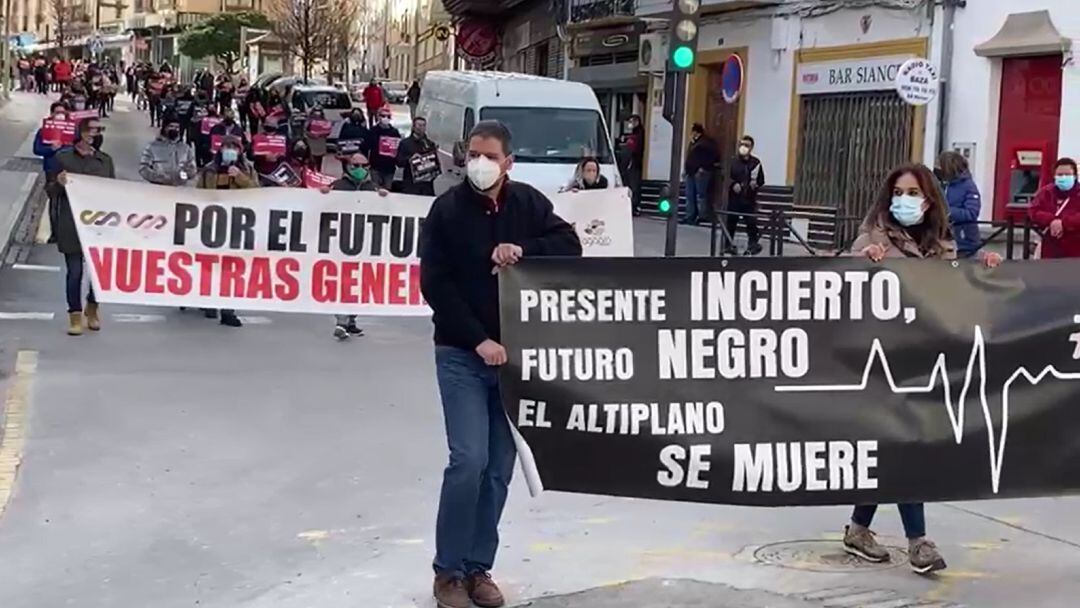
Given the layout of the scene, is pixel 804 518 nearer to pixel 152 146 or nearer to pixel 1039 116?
pixel 152 146

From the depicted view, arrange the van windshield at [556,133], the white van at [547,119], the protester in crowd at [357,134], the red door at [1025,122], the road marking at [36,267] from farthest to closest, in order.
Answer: the protester in crowd at [357,134] < the van windshield at [556,133] < the white van at [547,119] < the red door at [1025,122] < the road marking at [36,267]

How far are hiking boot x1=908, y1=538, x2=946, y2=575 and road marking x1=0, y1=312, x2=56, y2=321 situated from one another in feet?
30.7

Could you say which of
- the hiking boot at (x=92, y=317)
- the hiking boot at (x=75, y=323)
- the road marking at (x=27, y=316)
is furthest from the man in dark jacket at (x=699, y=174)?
the hiking boot at (x=75, y=323)

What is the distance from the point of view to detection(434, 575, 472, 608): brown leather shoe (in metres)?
5.61

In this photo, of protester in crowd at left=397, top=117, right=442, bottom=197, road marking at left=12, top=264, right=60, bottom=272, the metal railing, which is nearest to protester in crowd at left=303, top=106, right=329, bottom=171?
protester in crowd at left=397, top=117, right=442, bottom=197

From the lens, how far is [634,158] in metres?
28.6

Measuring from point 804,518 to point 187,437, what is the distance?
3.61 metres

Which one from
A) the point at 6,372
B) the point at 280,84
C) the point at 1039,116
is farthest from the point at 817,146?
the point at 280,84

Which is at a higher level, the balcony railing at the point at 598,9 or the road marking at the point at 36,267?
the balcony railing at the point at 598,9

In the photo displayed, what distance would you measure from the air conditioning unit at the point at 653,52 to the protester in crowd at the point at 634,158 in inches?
39.6

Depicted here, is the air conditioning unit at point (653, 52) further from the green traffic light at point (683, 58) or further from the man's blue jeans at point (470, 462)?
the man's blue jeans at point (470, 462)

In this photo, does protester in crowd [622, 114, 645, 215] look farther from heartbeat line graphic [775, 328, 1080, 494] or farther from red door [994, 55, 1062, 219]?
heartbeat line graphic [775, 328, 1080, 494]

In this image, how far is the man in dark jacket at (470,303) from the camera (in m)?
5.50

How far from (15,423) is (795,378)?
202 inches
